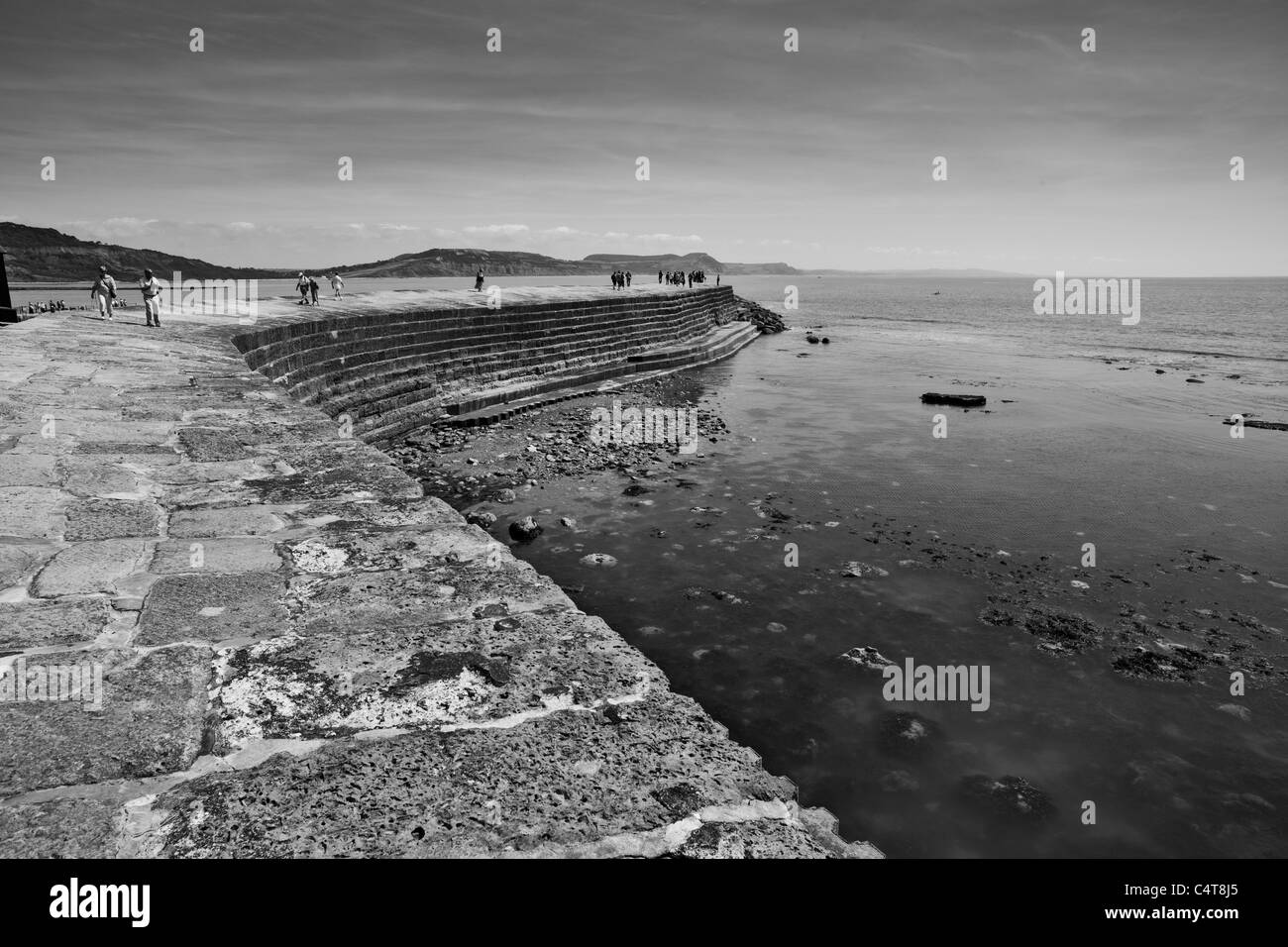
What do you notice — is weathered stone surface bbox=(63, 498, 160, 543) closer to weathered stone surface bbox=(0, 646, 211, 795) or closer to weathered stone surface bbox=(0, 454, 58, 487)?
weathered stone surface bbox=(0, 454, 58, 487)

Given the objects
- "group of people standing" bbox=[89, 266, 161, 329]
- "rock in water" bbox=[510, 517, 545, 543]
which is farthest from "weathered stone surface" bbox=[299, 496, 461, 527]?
"group of people standing" bbox=[89, 266, 161, 329]

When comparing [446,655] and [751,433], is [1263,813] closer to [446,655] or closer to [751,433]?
[446,655]

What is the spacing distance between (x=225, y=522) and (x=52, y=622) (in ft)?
3.61

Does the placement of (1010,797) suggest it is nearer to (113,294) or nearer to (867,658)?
(867,658)

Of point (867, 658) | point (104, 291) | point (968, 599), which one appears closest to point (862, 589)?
point (968, 599)

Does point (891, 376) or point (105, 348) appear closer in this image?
point (105, 348)

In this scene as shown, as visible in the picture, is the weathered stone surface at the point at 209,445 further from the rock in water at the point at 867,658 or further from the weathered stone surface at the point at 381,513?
the rock in water at the point at 867,658

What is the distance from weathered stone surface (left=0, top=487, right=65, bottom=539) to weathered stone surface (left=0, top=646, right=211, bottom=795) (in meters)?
1.34

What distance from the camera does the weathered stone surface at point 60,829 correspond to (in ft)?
5.26

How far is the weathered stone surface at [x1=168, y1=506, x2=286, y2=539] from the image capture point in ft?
11.4

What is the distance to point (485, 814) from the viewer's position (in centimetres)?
184

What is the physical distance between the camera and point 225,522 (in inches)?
142

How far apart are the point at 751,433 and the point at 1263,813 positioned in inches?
415

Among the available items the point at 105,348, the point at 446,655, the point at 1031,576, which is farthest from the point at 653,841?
the point at 105,348
